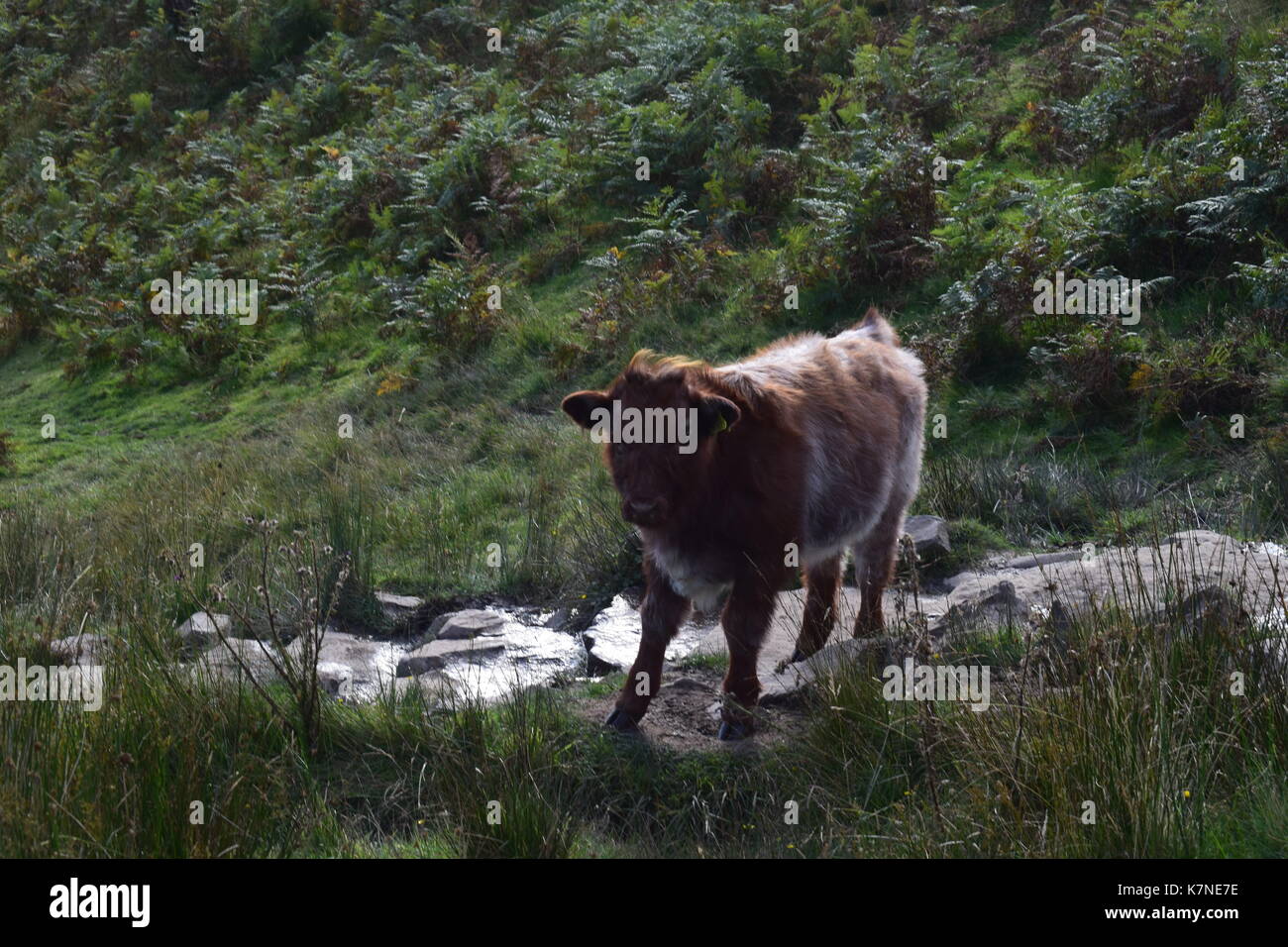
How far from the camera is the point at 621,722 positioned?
5.57m

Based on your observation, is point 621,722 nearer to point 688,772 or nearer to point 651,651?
point 651,651

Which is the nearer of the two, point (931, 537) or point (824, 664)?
point (824, 664)

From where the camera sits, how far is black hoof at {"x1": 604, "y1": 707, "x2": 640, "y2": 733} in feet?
18.2

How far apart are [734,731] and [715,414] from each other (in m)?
1.49

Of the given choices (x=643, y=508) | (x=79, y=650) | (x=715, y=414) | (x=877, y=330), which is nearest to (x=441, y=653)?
(x=79, y=650)

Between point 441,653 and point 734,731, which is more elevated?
point 441,653

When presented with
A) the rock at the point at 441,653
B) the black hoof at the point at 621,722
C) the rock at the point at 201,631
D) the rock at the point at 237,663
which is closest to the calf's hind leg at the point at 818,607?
the black hoof at the point at 621,722

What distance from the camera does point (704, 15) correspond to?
16438 millimetres

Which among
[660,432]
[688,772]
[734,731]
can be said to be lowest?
[688,772]

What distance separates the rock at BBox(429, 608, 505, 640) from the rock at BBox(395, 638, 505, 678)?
0.13 metres

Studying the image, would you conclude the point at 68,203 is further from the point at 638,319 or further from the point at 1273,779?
the point at 1273,779

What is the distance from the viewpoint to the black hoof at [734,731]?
547cm

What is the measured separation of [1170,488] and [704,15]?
36.7 ft

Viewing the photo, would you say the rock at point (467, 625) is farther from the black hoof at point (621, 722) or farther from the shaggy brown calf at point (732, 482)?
the shaggy brown calf at point (732, 482)
